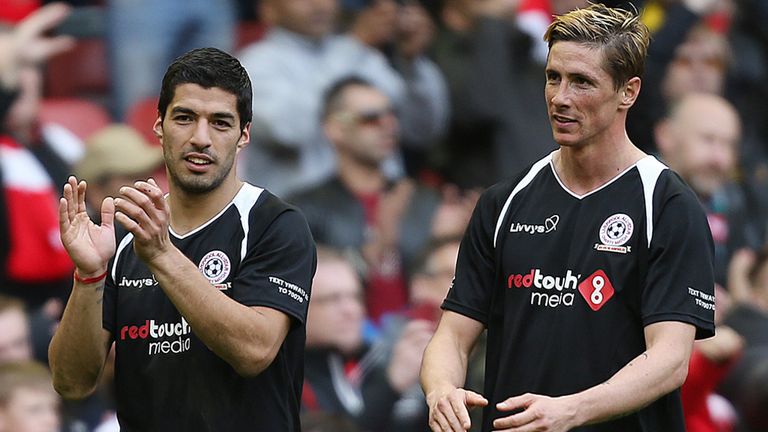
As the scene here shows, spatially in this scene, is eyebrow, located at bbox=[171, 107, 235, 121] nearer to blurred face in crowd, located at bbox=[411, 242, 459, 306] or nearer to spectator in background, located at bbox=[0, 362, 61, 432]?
spectator in background, located at bbox=[0, 362, 61, 432]

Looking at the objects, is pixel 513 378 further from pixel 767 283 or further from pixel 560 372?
pixel 767 283

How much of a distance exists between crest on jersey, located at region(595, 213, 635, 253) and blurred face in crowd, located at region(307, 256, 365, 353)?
3.54 meters

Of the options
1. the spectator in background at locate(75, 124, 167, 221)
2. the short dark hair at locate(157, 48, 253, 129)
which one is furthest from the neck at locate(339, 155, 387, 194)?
the short dark hair at locate(157, 48, 253, 129)

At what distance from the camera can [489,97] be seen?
995 centimetres

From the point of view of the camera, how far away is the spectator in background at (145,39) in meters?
8.88

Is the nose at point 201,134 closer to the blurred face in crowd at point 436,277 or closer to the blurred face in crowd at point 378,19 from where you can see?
the blurred face in crowd at point 436,277

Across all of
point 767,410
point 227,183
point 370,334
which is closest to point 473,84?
point 370,334

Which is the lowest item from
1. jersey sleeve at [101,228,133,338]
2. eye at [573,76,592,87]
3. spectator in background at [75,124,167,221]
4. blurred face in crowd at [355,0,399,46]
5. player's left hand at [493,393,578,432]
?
player's left hand at [493,393,578,432]

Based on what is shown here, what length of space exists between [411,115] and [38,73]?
2.52 m

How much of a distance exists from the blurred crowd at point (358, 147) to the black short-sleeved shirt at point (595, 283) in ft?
9.85

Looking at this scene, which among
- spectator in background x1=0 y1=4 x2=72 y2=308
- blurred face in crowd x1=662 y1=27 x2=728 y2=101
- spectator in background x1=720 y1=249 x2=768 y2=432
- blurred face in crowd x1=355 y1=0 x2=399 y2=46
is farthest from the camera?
blurred face in crowd x1=662 y1=27 x2=728 y2=101

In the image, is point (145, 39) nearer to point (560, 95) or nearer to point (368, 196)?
point (368, 196)

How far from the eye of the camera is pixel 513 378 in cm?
523

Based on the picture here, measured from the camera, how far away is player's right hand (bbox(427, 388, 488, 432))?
485 centimetres
